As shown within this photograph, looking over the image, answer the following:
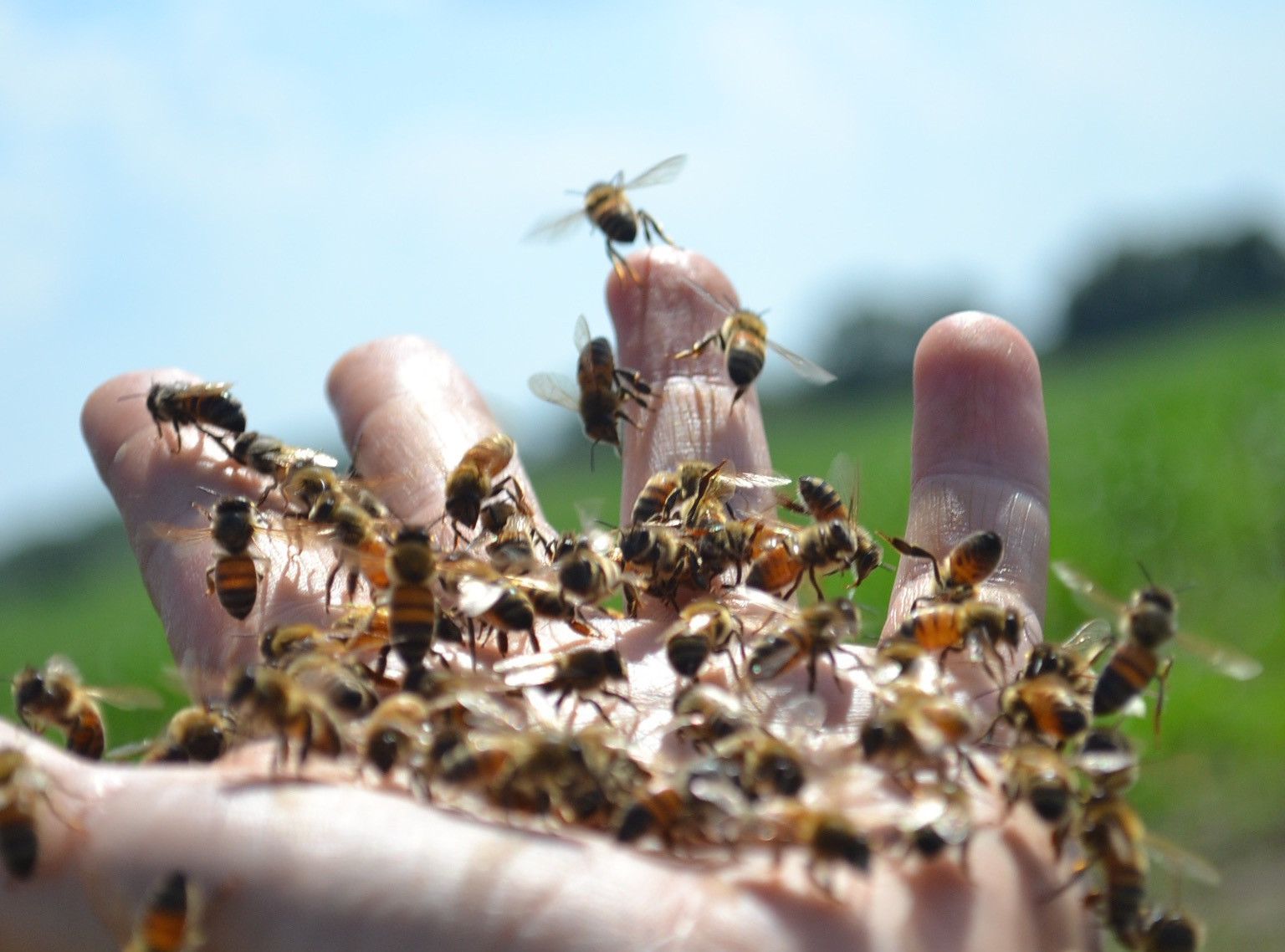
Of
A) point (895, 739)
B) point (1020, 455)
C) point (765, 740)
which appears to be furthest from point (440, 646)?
point (1020, 455)

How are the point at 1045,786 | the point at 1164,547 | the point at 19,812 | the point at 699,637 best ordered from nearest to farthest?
the point at 19,812 → the point at 1045,786 → the point at 699,637 → the point at 1164,547

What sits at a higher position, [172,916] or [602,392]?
[602,392]

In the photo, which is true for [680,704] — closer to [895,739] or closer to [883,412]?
[895,739]

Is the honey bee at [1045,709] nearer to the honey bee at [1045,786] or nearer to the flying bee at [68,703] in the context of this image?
the honey bee at [1045,786]

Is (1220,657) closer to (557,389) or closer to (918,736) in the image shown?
(918,736)

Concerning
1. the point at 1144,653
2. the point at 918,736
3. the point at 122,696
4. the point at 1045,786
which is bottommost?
the point at 122,696

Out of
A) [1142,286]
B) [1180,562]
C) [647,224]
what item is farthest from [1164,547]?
[1142,286]
